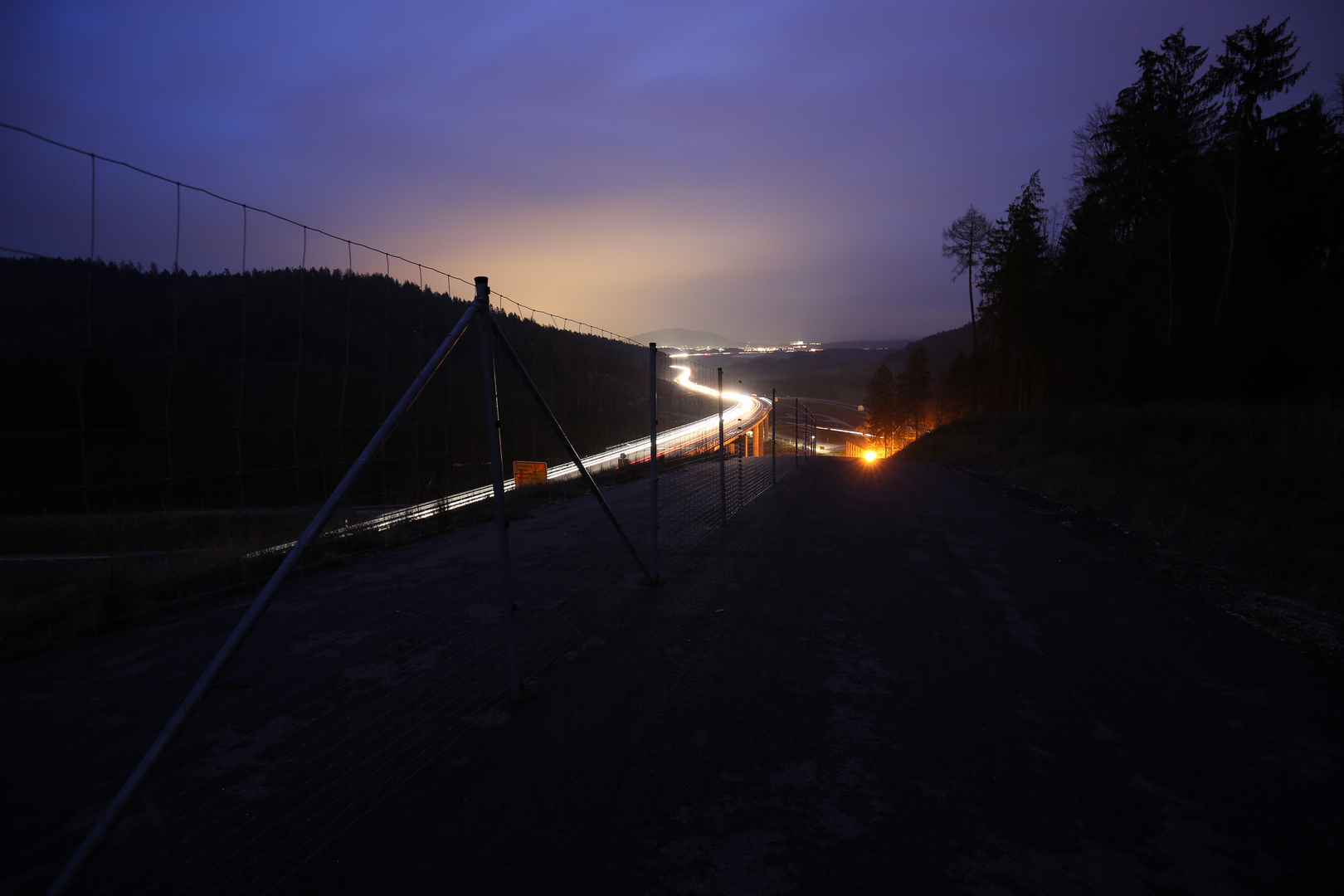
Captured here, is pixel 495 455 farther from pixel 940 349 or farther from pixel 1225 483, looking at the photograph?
pixel 940 349

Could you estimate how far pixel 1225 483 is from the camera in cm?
841

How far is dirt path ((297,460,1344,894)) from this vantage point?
2.23 metres

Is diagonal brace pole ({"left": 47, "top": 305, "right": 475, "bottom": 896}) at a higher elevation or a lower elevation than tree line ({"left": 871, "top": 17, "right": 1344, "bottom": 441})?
lower

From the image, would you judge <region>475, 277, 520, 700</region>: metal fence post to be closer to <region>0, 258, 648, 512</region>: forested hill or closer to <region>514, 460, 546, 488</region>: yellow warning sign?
<region>0, 258, 648, 512</region>: forested hill

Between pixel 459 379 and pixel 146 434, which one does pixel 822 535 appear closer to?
pixel 459 379

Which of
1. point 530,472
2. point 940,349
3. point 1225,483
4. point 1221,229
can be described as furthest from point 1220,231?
point 940,349

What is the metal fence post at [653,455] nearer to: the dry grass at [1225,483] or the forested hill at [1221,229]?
the dry grass at [1225,483]

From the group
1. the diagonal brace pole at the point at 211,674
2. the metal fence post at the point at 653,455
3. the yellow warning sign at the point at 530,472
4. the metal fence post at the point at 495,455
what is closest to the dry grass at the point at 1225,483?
the metal fence post at the point at 653,455

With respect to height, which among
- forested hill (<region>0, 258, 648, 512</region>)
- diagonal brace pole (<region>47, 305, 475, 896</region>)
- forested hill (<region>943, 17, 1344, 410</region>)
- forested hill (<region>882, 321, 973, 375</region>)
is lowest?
diagonal brace pole (<region>47, 305, 475, 896</region>)

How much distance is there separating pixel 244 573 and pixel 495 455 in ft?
13.1

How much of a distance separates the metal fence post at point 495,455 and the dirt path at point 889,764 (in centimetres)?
43

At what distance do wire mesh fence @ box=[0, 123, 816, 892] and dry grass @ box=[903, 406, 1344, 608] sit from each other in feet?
20.2

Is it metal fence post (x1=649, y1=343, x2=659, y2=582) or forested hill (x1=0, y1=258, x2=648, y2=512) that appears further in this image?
metal fence post (x1=649, y1=343, x2=659, y2=582)

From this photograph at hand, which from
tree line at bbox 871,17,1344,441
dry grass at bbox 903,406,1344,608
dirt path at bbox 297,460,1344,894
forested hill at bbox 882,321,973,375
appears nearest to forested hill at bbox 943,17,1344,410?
tree line at bbox 871,17,1344,441
